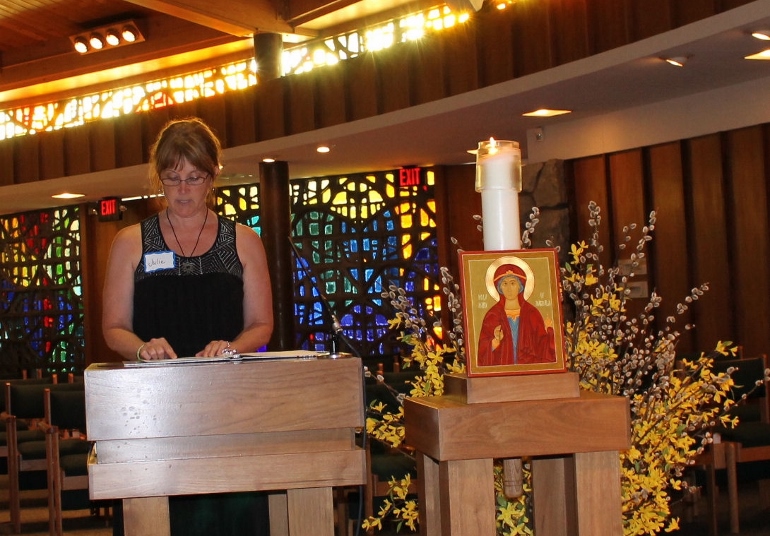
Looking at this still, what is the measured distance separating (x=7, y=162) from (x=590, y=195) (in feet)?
22.1

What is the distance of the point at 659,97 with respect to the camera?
8.36 meters

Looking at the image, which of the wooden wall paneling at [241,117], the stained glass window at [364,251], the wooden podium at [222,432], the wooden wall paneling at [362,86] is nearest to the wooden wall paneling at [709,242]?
the wooden wall paneling at [362,86]

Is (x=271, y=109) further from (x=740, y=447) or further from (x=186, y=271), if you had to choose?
(x=186, y=271)

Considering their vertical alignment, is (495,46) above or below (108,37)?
below

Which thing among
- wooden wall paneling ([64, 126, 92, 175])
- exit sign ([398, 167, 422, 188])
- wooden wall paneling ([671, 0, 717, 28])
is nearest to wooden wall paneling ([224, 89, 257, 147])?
wooden wall paneling ([64, 126, 92, 175])

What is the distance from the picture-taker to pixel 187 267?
239 centimetres

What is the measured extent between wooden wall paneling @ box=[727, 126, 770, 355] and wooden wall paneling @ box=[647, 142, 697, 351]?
45 centimetres

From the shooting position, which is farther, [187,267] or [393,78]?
[393,78]

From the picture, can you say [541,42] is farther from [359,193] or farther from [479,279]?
[479,279]

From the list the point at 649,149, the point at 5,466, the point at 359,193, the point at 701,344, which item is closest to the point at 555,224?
the point at 649,149

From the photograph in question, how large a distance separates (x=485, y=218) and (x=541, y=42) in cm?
601

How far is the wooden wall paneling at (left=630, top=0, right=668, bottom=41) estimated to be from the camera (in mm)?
6617

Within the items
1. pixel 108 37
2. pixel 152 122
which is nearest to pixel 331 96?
pixel 152 122

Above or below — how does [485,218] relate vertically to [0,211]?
below
